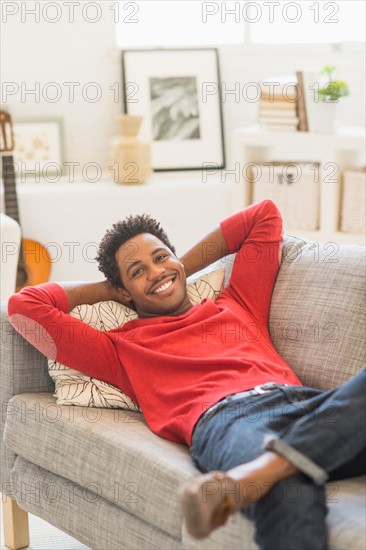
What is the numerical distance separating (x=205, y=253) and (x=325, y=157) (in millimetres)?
1519

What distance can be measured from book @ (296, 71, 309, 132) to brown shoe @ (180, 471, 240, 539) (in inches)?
95.7

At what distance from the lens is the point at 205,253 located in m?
2.28

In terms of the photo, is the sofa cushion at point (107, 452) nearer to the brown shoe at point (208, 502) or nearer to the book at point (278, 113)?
the brown shoe at point (208, 502)

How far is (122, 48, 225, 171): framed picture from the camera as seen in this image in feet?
13.3

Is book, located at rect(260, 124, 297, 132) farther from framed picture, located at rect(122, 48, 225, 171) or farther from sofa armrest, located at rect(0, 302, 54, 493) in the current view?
sofa armrest, located at rect(0, 302, 54, 493)

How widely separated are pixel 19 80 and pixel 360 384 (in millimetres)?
2794

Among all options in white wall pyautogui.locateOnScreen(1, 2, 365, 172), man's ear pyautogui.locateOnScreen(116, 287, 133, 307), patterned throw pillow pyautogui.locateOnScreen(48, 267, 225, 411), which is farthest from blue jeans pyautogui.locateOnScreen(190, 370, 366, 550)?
white wall pyautogui.locateOnScreen(1, 2, 365, 172)

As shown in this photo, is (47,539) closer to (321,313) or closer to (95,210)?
(321,313)

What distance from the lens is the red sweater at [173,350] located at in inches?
76.6

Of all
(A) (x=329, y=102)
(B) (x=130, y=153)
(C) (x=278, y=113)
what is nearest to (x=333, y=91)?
(A) (x=329, y=102)

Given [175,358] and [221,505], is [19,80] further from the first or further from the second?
[221,505]

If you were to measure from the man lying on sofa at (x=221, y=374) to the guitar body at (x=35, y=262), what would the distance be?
1.53 meters

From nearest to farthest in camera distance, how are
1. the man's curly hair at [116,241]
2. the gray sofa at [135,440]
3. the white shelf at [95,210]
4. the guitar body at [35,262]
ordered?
the gray sofa at [135,440] → the man's curly hair at [116,241] → the guitar body at [35,262] → the white shelf at [95,210]

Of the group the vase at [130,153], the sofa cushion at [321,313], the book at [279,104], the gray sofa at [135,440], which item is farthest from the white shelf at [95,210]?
the sofa cushion at [321,313]
